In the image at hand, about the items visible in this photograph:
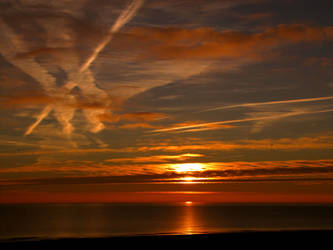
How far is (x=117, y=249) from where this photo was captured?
38125mm

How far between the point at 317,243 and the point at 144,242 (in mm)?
18226

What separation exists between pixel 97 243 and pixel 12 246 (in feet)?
28.0

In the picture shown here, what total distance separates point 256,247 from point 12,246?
24499mm

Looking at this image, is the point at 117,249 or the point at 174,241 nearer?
the point at 117,249

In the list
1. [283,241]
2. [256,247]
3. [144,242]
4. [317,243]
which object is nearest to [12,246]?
[144,242]

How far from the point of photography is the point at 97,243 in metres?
42.2

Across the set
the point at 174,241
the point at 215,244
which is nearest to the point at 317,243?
the point at 215,244

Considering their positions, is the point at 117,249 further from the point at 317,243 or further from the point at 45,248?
the point at 317,243

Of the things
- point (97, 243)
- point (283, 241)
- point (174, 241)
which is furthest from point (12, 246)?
point (283, 241)

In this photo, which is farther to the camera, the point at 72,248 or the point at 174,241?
the point at 174,241

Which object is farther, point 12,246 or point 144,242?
point 144,242

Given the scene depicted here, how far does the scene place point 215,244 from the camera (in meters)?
40.4

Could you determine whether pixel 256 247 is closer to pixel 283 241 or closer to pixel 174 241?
pixel 283 241

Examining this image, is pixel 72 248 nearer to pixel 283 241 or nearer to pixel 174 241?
pixel 174 241
